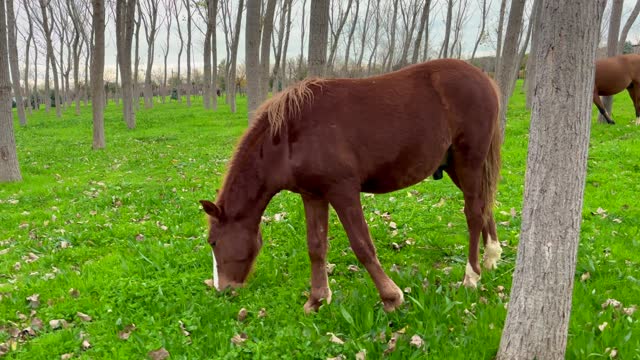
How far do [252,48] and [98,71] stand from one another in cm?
703

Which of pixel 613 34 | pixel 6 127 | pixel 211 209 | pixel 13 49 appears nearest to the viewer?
pixel 211 209

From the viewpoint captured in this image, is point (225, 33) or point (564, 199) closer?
point (564, 199)

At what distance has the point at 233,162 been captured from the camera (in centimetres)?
421

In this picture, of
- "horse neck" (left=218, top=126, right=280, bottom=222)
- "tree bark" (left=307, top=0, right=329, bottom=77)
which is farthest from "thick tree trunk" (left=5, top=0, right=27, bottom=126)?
"horse neck" (left=218, top=126, right=280, bottom=222)

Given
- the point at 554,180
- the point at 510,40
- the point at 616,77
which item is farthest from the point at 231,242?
the point at 616,77

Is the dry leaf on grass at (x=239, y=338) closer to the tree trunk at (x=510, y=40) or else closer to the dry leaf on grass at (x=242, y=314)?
the dry leaf on grass at (x=242, y=314)

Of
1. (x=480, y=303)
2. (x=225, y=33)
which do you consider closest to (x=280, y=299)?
(x=480, y=303)

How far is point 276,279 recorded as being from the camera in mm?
4984

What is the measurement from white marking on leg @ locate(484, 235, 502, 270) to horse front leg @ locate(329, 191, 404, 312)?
4.68ft

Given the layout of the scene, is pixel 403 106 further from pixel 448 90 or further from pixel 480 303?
pixel 480 303

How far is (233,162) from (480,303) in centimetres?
260

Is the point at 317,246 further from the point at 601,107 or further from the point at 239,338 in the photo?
the point at 601,107

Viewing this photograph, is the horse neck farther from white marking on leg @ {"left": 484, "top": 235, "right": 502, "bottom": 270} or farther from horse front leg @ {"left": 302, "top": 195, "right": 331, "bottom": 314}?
white marking on leg @ {"left": 484, "top": 235, "right": 502, "bottom": 270}

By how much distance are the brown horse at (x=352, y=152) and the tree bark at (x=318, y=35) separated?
8.25 ft
